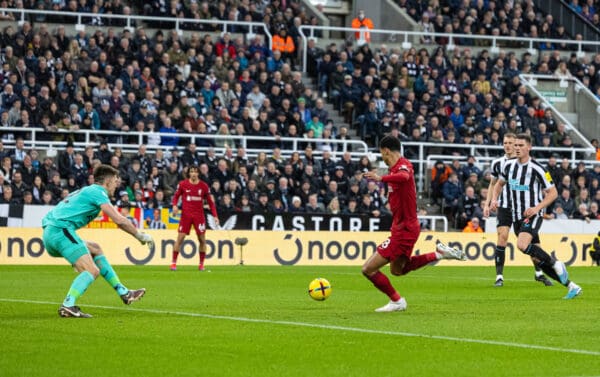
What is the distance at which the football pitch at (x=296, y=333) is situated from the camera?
9227mm

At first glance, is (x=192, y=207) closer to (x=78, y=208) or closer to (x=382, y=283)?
(x=382, y=283)

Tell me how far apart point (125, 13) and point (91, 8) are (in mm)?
1000

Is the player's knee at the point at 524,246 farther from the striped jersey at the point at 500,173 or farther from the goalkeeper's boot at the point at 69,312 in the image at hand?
the goalkeeper's boot at the point at 69,312

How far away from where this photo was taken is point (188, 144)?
32.9 metres

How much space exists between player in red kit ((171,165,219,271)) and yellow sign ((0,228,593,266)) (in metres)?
2.80

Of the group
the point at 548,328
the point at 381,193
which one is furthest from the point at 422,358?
the point at 381,193

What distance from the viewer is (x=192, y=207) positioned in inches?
1030

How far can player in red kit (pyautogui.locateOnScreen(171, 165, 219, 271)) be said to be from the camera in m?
26.1

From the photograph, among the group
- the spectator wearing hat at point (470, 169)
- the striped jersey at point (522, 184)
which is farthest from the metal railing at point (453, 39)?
the striped jersey at point (522, 184)

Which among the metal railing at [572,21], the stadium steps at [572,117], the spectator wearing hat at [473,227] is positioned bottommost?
the spectator wearing hat at [473,227]

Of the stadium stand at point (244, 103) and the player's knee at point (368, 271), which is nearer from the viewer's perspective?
the player's knee at point (368, 271)

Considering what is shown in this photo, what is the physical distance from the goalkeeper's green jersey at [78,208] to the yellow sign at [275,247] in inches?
586

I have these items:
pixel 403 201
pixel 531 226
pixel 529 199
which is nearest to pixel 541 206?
pixel 531 226

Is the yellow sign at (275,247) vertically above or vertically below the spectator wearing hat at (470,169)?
below
